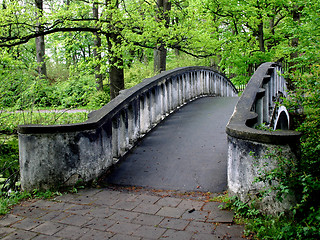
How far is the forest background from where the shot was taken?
4074 millimetres

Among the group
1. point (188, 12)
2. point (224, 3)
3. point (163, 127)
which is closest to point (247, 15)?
point (224, 3)

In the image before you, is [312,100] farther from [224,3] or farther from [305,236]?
[224,3]

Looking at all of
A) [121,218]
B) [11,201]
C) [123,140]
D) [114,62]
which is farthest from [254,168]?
[114,62]

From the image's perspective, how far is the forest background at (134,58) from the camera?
4.07m

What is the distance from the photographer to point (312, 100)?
425 centimetres

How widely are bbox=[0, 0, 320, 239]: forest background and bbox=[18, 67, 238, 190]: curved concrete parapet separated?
580 millimetres

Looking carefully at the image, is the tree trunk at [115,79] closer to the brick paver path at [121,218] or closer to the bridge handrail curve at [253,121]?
the bridge handrail curve at [253,121]

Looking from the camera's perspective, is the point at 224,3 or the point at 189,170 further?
the point at 224,3

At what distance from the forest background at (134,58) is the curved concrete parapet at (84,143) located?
58 centimetres

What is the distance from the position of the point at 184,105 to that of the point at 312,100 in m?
6.60

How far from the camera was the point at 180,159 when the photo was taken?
589 cm

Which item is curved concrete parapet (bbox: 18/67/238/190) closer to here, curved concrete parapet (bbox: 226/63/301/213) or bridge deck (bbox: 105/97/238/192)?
bridge deck (bbox: 105/97/238/192)

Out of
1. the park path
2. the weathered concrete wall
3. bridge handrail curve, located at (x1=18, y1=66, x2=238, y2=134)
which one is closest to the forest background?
the weathered concrete wall

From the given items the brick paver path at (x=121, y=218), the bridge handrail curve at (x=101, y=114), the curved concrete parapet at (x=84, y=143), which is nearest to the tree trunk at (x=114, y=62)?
the bridge handrail curve at (x=101, y=114)
